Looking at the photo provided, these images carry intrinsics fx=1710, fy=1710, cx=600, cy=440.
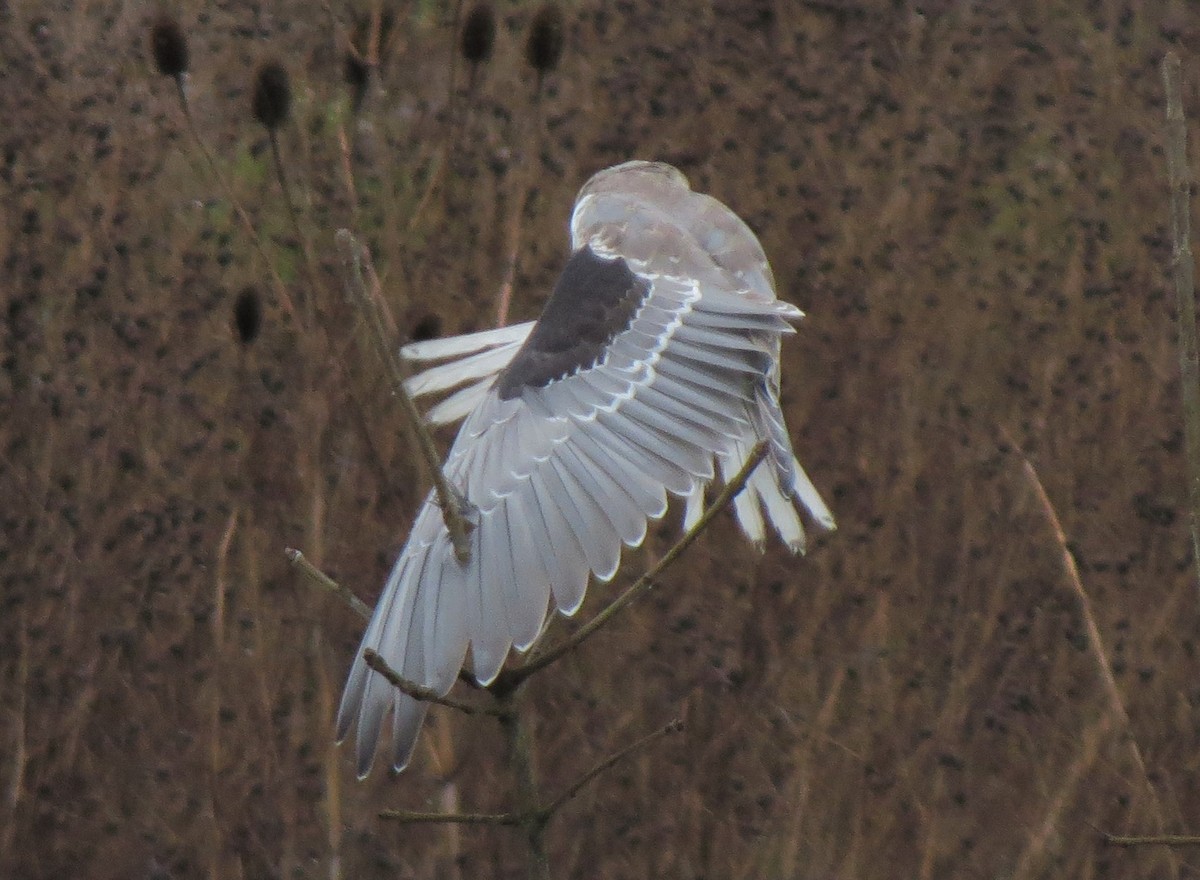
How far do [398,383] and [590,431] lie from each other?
1.13 metres

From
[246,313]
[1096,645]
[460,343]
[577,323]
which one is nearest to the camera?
[577,323]

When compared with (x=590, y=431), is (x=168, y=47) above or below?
above

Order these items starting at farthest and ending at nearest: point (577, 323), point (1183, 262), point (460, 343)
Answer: point (460, 343) → point (577, 323) → point (1183, 262)

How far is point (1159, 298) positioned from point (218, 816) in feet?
9.51

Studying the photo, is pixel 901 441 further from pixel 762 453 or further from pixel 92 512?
pixel 762 453

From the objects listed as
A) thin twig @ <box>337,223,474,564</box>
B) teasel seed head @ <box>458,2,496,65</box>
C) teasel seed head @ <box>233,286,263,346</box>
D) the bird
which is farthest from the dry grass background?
thin twig @ <box>337,223,474,564</box>

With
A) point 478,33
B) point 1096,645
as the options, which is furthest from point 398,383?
point 1096,645

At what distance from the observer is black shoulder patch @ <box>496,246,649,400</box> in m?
2.93

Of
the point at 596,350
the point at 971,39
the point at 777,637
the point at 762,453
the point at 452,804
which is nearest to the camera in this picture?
the point at 762,453

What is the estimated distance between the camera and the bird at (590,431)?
2.11 metres

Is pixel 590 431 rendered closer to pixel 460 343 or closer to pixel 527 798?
pixel 460 343

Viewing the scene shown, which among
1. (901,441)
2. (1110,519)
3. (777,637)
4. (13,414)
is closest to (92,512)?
→ (13,414)

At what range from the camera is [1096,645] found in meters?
3.39

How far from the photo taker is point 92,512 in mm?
4352
